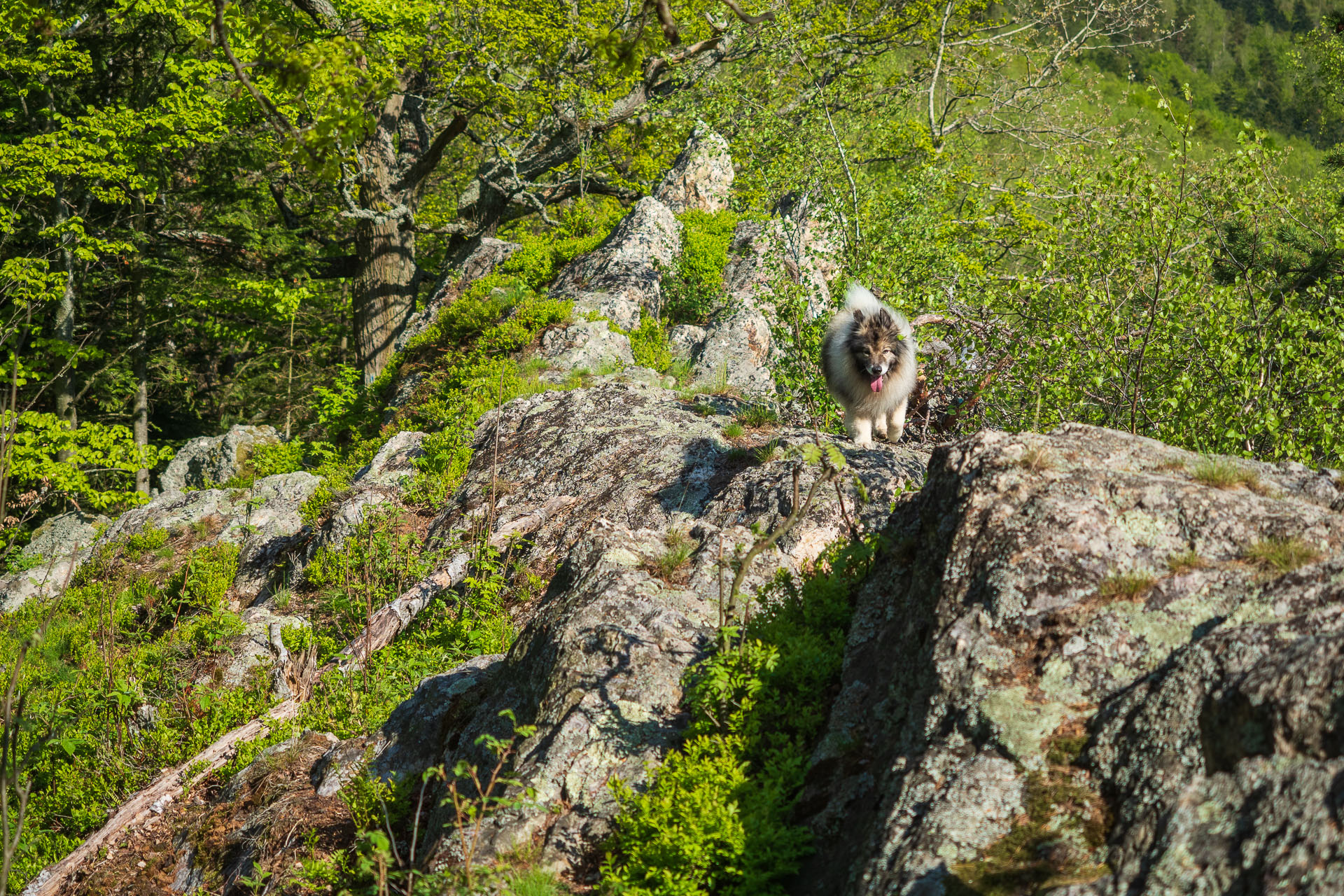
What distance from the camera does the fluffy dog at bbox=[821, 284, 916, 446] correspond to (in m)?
7.99

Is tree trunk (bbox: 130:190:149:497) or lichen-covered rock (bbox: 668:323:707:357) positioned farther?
tree trunk (bbox: 130:190:149:497)

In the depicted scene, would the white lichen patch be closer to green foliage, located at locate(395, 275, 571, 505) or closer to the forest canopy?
the forest canopy

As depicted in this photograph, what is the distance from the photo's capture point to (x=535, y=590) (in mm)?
8195

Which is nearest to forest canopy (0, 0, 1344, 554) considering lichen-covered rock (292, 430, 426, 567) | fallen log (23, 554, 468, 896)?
lichen-covered rock (292, 430, 426, 567)

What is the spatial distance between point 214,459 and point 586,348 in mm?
8896

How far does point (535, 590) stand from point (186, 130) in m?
15.0

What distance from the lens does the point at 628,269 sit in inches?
571

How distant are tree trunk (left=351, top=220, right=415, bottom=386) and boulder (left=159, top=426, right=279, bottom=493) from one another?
2.54m

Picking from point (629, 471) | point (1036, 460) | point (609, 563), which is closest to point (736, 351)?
point (629, 471)

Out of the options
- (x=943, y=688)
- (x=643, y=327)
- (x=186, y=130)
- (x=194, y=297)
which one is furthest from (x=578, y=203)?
(x=943, y=688)

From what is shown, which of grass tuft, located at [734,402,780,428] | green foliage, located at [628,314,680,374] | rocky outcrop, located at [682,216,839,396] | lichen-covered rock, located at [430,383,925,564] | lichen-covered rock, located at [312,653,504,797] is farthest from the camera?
green foliage, located at [628,314,680,374]

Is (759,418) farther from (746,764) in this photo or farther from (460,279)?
(460,279)

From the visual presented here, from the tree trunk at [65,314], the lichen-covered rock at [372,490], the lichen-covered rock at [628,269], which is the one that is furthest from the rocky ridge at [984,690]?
the tree trunk at [65,314]

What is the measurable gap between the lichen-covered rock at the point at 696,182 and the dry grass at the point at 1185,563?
1429cm
